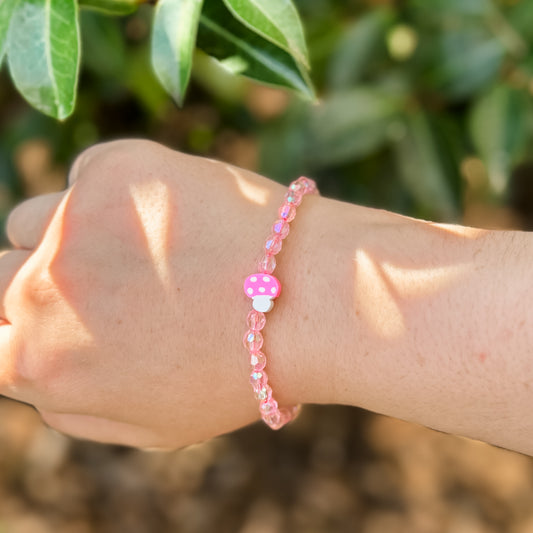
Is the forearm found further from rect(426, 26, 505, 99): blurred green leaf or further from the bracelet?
rect(426, 26, 505, 99): blurred green leaf

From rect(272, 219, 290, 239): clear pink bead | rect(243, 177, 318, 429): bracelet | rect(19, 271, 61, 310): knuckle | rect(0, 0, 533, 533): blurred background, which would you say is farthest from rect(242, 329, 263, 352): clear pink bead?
rect(0, 0, 533, 533): blurred background

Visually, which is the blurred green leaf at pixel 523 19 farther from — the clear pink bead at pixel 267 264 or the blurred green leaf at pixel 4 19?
the blurred green leaf at pixel 4 19

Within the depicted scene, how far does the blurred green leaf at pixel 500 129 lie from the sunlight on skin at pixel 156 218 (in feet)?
1.85

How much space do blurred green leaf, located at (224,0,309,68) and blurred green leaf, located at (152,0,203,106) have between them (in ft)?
0.16

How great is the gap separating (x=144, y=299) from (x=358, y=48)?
0.66 meters

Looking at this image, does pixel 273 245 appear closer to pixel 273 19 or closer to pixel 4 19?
pixel 273 19

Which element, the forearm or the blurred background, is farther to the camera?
the blurred background

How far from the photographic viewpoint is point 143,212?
775mm

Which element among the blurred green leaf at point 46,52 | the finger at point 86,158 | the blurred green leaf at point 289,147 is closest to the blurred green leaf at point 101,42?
the blurred green leaf at point 289,147

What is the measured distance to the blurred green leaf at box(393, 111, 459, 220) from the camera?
1.19m

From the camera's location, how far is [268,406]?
29.6 inches

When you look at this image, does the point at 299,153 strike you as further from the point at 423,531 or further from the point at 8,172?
the point at 423,531

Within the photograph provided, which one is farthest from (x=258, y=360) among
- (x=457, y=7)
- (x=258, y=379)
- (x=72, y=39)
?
(x=457, y=7)

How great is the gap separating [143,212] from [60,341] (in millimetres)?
163
